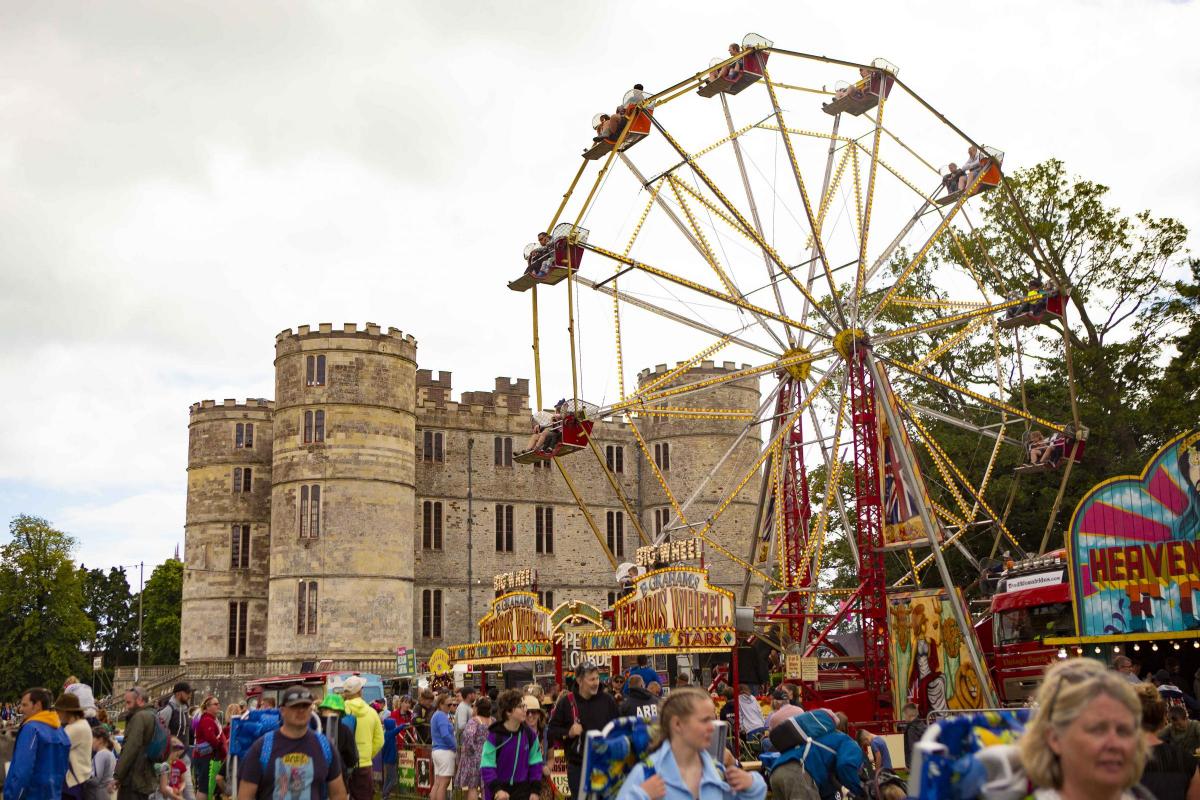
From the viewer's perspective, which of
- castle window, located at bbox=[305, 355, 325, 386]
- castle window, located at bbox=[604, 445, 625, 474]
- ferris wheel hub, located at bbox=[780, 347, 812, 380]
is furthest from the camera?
castle window, located at bbox=[604, 445, 625, 474]

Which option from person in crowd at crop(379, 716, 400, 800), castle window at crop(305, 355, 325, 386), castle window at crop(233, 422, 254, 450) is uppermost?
castle window at crop(305, 355, 325, 386)

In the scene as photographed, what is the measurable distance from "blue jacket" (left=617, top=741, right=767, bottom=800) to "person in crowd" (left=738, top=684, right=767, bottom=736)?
10.2 metres

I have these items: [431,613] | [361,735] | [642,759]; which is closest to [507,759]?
[361,735]

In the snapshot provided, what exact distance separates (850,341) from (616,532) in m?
26.6

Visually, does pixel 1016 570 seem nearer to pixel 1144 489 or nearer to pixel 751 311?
pixel 1144 489

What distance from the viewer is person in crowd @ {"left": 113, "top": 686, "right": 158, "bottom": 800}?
30.6 ft

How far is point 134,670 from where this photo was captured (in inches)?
1633

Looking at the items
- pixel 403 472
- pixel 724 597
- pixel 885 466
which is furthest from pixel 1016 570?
pixel 403 472

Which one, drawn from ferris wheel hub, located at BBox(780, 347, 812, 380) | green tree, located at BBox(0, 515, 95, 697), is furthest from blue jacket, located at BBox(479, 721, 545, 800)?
green tree, located at BBox(0, 515, 95, 697)

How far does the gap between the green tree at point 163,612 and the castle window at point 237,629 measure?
20575 millimetres

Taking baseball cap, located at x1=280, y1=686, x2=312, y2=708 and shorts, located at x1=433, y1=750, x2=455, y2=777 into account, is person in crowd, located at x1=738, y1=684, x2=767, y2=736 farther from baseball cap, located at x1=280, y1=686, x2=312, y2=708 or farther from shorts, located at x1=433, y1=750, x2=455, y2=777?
baseball cap, located at x1=280, y1=686, x2=312, y2=708

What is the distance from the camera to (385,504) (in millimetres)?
39562

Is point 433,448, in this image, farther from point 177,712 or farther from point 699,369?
point 177,712

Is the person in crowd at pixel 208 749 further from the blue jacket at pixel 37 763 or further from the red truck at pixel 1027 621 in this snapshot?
the red truck at pixel 1027 621
